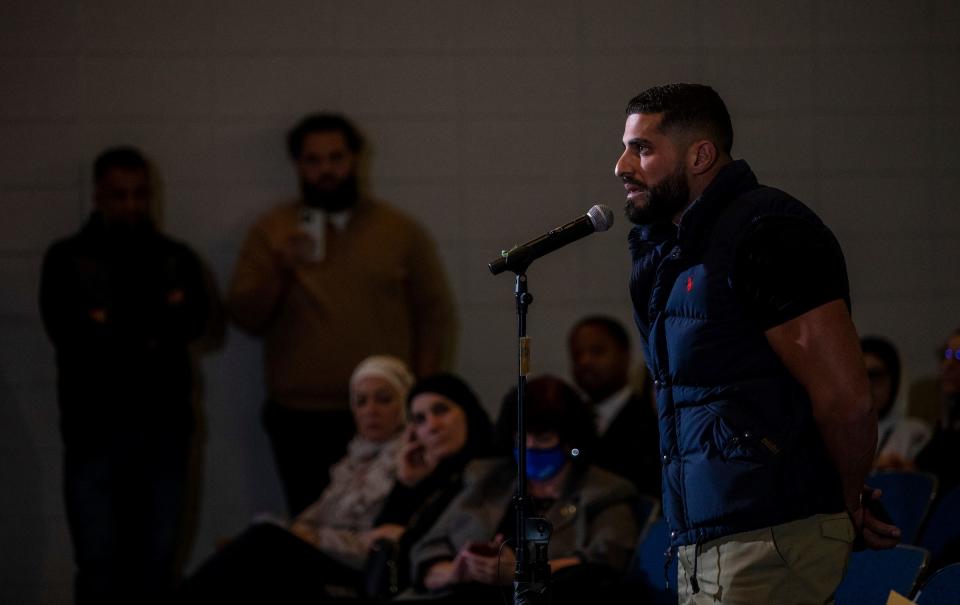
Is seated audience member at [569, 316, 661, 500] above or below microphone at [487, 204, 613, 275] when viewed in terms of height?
below

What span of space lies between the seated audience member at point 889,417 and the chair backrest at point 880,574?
1.63 metres

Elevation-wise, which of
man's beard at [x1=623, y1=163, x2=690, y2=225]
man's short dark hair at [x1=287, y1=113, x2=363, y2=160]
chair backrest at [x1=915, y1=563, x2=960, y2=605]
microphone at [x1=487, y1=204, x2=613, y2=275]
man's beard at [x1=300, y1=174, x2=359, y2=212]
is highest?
man's short dark hair at [x1=287, y1=113, x2=363, y2=160]

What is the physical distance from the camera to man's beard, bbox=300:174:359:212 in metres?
4.91

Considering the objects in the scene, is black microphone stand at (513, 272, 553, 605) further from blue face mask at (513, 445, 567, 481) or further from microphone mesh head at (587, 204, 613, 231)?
blue face mask at (513, 445, 567, 481)

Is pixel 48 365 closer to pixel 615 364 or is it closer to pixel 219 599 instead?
pixel 219 599

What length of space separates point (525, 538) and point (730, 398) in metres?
0.44

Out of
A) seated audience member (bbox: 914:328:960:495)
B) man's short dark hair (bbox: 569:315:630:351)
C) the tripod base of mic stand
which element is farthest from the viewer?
man's short dark hair (bbox: 569:315:630:351)

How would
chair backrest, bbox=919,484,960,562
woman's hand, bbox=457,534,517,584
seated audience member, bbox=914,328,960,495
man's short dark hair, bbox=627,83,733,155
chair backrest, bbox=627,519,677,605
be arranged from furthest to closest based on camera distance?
1. seated audience member, bbox=914,328,960,495
2. woman's hand, bbox=457,534,517,584
3. chair backrest, bbox=919,484,960,562
4. chair backrest, bbox=627,519,677,605
5. man's short dark hair, bbox=627,83,733,155

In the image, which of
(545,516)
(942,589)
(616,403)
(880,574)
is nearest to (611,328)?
(616,403)

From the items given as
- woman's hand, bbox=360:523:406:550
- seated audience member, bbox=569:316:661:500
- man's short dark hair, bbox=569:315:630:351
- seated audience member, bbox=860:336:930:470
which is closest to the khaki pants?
seated audience member, bbox=569:316:661:500

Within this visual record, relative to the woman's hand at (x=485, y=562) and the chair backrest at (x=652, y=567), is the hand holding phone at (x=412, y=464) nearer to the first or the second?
the woman's hand at (x=485, y=562)

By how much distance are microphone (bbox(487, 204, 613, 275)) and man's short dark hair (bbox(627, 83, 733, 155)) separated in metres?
0.19

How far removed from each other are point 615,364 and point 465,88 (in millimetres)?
1266

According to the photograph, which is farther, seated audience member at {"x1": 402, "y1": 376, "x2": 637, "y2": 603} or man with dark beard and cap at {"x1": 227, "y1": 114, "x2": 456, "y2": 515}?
man with dark beard and cap at {"x1": 227, "y1": 114, "x2": 456, "y2": 515}
